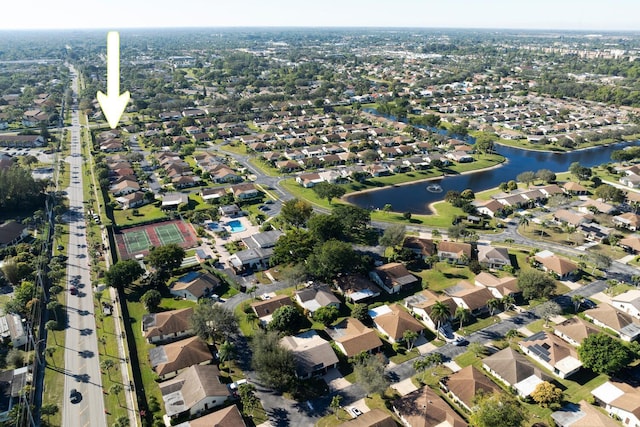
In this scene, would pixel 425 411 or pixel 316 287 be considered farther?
pixel 316 287

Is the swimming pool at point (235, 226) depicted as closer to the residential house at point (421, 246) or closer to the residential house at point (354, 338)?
the residential house at point (421, 246)

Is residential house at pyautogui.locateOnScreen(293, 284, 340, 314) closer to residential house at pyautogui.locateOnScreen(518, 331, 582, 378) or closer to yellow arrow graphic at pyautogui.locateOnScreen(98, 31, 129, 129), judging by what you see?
residential house at pyautogui.locateOnScreen(518, 331, 582, 378)

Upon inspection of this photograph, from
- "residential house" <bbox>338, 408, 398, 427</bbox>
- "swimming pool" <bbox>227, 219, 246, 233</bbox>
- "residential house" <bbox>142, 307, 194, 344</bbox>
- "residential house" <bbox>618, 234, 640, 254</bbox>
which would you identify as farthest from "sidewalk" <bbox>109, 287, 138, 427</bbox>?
"residential house" <bbox>618, 234, 640, 254</bbox>

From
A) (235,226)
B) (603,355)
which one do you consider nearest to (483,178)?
(235,226)

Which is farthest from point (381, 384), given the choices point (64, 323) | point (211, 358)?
point (64, 323)

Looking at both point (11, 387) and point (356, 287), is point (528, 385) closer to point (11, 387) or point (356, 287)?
point (356, 287)

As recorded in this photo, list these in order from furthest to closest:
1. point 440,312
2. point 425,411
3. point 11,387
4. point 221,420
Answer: point 440,312 < point 11,387 < point 425,411 < point 221,420

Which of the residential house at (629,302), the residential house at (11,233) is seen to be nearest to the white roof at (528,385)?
the residential house at (629,302)
